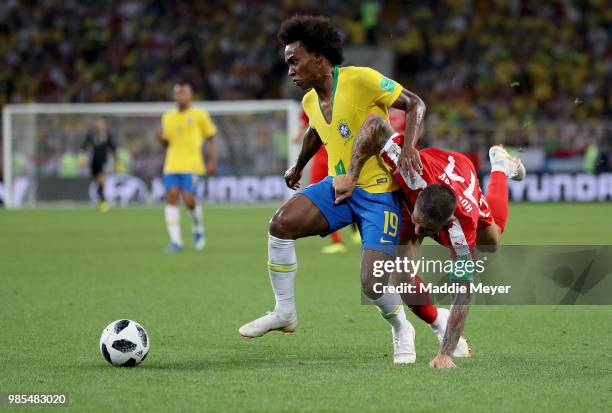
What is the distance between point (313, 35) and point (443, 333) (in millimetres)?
2132

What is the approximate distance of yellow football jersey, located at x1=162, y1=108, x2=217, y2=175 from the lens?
1546cm

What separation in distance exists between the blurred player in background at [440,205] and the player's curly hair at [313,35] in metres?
0.64

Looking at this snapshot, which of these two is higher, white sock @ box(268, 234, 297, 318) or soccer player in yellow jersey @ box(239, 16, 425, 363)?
soccer player in yellow jersey @ box(239, 16, 425, 363)

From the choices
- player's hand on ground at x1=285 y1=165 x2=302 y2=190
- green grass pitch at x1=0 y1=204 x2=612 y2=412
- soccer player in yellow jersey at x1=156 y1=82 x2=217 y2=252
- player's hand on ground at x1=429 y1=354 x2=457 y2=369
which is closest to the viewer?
green grass pitch at x1=0 y1=204 x2=612 y2=412

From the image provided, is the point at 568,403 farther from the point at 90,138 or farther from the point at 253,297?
the point at 90,138

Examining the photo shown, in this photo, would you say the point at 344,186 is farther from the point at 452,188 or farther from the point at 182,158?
the point at 182,158

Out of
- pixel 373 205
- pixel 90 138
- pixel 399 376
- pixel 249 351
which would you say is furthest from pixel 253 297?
pixel 90 138

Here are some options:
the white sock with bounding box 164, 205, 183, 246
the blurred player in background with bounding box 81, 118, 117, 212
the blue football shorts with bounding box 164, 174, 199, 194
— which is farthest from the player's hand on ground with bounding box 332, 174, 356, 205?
the blurred player in background with bounding box 81, 118, 117, 212

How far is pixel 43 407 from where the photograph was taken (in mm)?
5305

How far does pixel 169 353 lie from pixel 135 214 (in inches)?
681

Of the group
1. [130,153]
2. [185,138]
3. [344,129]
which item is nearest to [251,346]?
[344,129]

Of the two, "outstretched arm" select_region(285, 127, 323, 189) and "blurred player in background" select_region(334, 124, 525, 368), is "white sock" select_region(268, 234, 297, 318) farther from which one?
"outstretched arm" select_region(285, 127, 323, 189)

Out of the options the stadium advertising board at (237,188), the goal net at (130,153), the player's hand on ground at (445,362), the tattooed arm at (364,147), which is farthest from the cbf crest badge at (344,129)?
the stadium advertising board at (237,188)

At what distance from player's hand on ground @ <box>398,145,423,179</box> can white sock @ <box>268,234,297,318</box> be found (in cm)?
92
